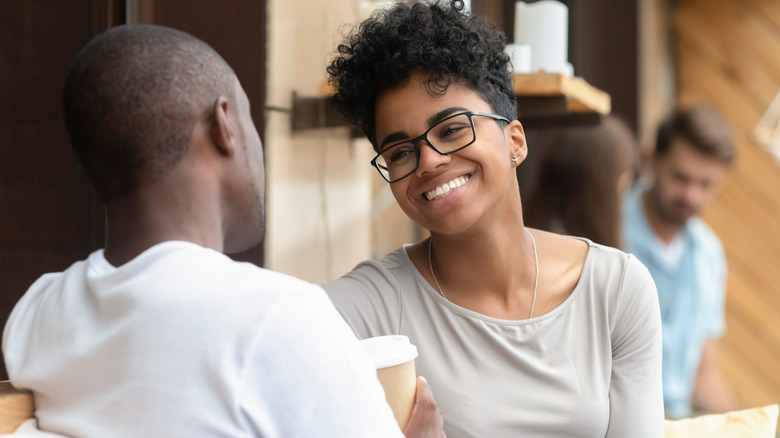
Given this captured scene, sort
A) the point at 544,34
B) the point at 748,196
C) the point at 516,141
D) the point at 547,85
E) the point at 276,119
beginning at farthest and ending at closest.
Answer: the point at 748,196 < the point at 544,34 < the point at 547,85 < the point at 276,119 < the point at 516,141

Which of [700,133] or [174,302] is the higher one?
[174,302]

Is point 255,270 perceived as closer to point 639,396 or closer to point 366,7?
point 639,396

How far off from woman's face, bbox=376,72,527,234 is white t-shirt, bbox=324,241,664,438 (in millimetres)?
162

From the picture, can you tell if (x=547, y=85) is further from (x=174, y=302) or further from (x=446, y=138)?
(x=174, y=302)

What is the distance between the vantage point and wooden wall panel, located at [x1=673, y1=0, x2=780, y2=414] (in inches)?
193

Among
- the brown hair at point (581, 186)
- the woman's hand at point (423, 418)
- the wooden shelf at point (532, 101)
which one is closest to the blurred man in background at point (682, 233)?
the brown hair at point (581, 186)

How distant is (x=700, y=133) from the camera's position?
3521mm

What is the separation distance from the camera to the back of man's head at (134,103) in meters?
0.88

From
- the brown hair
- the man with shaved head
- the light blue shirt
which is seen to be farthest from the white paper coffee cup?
the light blue shirt

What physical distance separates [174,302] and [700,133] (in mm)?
3106

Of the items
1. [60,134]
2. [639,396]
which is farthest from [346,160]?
[639,396]

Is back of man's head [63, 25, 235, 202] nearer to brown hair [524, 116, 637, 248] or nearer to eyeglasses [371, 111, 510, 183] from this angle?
eyeglasses [371, 111, 510, 183]

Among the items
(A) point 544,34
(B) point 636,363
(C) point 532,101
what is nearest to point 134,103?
(B) point 636,363

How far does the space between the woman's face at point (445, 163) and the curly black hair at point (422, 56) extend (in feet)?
0.07
